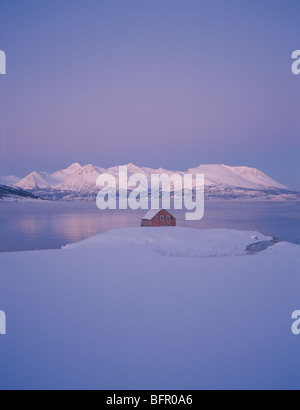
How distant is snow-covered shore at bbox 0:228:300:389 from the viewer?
18.1ft

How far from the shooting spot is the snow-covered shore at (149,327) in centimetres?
552

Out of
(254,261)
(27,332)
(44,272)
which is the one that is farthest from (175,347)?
(254,261)

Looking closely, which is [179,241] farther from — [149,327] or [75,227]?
[75,227]

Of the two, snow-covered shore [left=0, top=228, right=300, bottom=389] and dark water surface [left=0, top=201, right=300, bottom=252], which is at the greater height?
dark water surface [left=0, top=201, right=300, bottom=252]

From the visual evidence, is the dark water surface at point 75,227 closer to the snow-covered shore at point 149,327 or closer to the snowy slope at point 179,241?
the snowy slope at point 179,241

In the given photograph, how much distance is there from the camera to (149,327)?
730 cm

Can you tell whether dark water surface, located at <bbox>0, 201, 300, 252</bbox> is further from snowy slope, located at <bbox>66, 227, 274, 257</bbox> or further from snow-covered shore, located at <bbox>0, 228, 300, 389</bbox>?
snow-covered shore, located at <bbox>0, 228, 300, 389</bbox>

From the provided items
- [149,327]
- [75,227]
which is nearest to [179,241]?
[149,327]

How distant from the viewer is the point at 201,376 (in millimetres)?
5469

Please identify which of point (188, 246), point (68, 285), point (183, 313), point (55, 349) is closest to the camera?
point (55, 349)

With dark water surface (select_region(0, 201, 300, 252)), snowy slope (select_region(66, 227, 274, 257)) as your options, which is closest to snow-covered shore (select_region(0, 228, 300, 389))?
snowy slope (select_region(66, 227, 274, 257))
